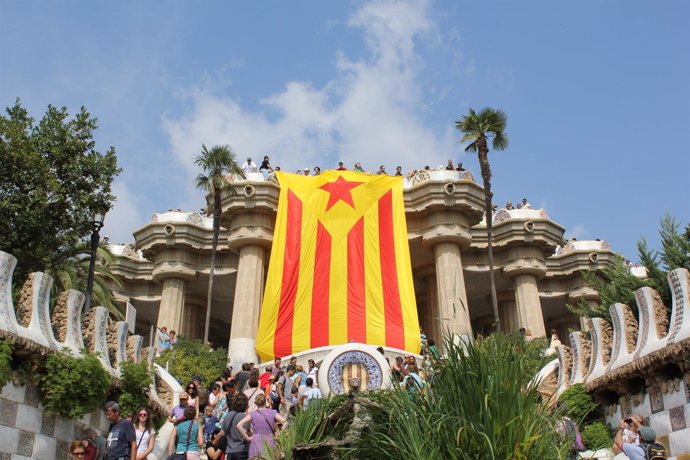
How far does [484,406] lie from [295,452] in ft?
9.47

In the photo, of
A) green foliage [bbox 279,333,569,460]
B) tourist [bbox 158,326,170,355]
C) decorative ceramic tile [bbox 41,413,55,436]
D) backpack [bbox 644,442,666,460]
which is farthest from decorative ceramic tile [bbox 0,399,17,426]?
tourist [bbox 158,326,170,355]

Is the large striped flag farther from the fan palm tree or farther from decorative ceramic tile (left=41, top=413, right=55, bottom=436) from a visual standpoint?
decorative ceramic tile (left=41, top=413, right=55, bottom=436)

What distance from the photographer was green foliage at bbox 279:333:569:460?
6086 millimetres

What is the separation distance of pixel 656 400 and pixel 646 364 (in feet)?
2.00

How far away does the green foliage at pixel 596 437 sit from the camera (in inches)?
500

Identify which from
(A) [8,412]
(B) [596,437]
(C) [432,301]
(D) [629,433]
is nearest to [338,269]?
(C) [432,301]

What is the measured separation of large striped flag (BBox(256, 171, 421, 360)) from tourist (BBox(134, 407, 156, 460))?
17225 millimetres

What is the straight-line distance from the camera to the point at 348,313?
2675 centimetres

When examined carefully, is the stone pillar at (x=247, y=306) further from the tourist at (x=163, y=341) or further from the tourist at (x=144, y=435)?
the tourist at (x=144, y=435)

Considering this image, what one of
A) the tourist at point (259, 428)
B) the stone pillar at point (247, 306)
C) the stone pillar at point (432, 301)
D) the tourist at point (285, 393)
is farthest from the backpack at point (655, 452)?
the stone pillar at point (432, 301)

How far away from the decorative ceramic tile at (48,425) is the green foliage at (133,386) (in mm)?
2116

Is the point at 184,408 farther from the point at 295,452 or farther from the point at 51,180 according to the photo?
the point at 51,180

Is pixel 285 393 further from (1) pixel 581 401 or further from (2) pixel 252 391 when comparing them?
(1) pixel 581 401

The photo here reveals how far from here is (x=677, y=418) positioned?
1080cm
